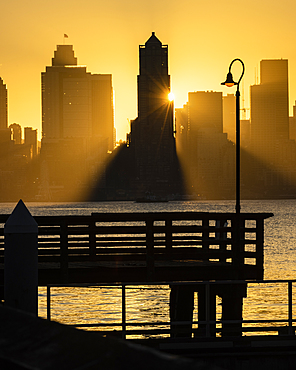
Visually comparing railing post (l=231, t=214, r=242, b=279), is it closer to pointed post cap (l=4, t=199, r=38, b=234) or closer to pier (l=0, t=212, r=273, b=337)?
pier (l=0, t=212, r=273, b=337)

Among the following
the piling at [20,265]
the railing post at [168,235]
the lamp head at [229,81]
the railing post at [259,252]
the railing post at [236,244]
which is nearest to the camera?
the piling at [20,265]

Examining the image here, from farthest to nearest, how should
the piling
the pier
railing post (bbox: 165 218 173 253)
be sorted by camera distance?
railing post (bbox: 165 218 173 253)
the pier
the piling

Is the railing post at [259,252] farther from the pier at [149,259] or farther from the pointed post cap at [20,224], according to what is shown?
the pointed post cap at [20,224]

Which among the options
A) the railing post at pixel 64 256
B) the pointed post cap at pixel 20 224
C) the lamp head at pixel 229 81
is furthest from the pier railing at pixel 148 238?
the lamp head at pixel 229 81

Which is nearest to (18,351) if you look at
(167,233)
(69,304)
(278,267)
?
(167,233)

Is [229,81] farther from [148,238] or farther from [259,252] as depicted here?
[148,238]

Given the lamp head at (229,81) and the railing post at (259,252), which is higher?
the lamp head at (229,81)

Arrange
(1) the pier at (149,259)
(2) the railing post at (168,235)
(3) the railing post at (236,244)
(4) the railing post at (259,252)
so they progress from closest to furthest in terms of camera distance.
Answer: (1) the pier at (149,259) → (3) the railing post at (236,244) → (4) the railing post at (259,252) → (2) the railing post at (168,235)

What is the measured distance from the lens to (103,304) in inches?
1310

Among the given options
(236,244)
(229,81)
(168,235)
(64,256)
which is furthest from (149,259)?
(229,81)

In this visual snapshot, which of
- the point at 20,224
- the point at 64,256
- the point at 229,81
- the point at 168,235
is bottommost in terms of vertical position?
the point at 64,256

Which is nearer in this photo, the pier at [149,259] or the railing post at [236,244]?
the pier at [149,259]

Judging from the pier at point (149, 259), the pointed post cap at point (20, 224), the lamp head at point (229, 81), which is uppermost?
the lamp head at point (229, 81)

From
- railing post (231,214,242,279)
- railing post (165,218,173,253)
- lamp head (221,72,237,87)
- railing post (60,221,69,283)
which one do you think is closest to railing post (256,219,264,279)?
railing post (231,214,242,279)
